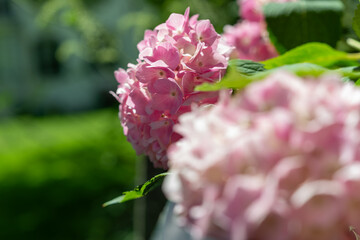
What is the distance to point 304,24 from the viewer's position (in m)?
0.67

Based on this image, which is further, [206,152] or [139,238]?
[139,238]

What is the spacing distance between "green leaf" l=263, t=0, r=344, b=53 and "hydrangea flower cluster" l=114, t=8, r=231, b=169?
191 millimetres

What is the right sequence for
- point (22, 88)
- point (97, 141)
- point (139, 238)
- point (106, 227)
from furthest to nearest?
point (22, 88), point (97, 141), point (106, 227), point (139, 238)

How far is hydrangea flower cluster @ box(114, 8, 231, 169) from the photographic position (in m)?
0.45

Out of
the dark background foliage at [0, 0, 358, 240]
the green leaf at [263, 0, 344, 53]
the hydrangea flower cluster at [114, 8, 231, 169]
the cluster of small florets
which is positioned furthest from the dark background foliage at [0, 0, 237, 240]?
the hydrangea flower cluster at [114, 8, 231, 169]

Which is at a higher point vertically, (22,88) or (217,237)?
(217,237)

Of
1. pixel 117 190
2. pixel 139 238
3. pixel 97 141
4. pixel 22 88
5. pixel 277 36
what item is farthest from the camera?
pixel 22 88

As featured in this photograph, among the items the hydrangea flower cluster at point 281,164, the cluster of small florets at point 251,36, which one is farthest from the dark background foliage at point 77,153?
the hydrangea flower cluster at point 281,164

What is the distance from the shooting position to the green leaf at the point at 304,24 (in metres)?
0.66

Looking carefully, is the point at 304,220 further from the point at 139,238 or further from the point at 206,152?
the point at 139,238

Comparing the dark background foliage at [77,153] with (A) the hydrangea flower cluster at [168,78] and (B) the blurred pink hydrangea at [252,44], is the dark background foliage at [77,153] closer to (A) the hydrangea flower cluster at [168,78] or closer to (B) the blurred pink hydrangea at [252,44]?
(B) the blurred pink hydrangea at [252,44]

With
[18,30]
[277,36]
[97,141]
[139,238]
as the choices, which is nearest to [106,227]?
[97,141]

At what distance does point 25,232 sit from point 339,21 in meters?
3.90

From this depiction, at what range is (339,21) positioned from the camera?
0.67m
